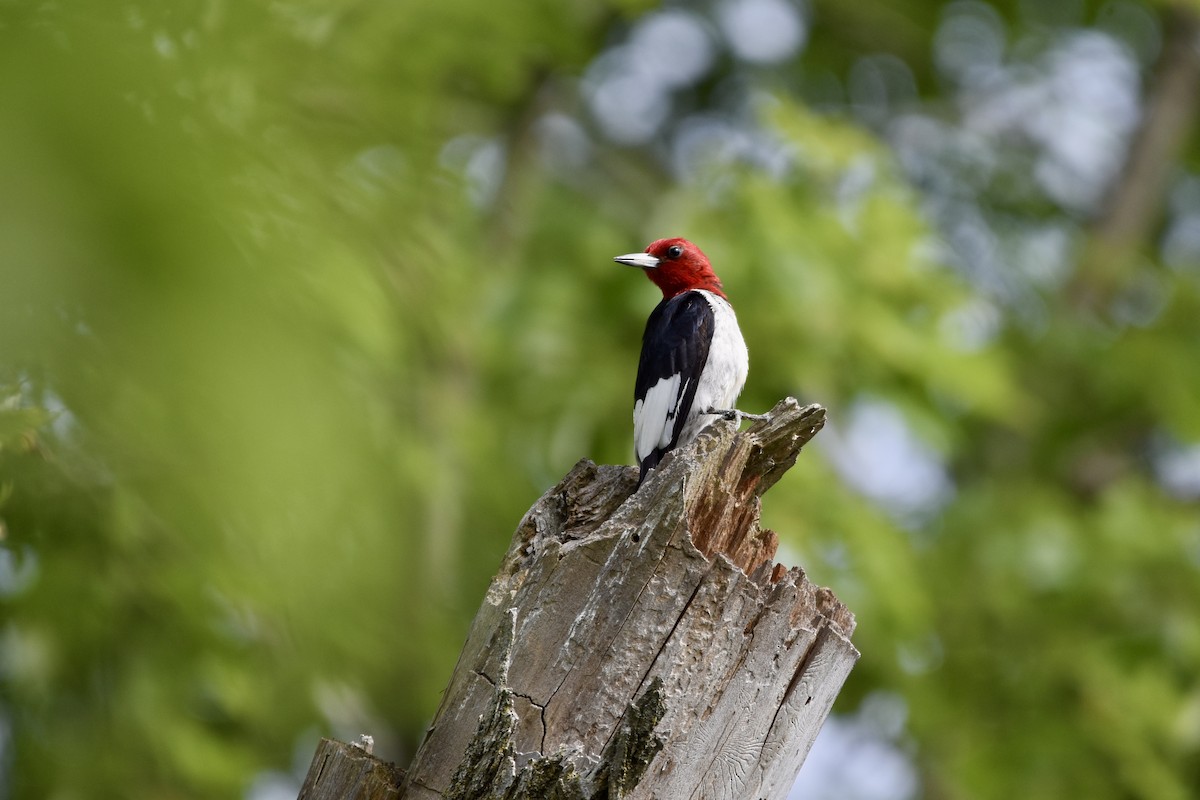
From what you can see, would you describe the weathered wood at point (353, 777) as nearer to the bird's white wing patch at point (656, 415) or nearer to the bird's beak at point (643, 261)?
the bird's white wing patch at point (656, 415)

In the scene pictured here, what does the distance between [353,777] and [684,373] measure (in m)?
2.23

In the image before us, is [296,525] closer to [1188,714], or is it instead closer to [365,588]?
[365,588]

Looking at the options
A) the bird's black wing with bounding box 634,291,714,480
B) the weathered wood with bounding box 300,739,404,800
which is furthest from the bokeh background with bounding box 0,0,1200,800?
the bird's black wing with bounding box 634,291,714,480

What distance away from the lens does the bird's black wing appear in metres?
4.24

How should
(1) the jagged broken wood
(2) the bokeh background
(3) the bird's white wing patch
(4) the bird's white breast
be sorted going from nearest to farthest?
1. (2) the bokeh background
2. (1) the jagged broken wood
3. (3) the bird's white wing patch
4. (4) the bird's white breast

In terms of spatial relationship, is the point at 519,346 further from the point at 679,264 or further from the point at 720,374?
the point at 720,374

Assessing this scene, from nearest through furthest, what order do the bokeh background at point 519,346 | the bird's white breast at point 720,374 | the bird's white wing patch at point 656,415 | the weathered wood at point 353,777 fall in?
the bokeh background at point 519,346 → the weathered wood at point 353,777 → the bird's white wing patch at point 656,415 → the bird's white breast at point 720,374

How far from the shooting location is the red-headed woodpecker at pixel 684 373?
4.27 meters

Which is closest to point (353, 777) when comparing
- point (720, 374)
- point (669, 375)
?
point (669, 375)

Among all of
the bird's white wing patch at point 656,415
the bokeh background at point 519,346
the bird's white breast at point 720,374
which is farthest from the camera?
the bird's white breast at point 720,374

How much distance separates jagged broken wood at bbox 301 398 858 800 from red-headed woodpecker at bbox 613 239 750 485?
1543 millimetres

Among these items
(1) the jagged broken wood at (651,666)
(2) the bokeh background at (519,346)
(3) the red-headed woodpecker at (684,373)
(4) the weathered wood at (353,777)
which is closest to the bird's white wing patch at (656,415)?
(3) the red-headed woodpecker at (684,373)

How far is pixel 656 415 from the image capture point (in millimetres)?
4305

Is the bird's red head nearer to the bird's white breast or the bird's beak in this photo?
the bird's beak
